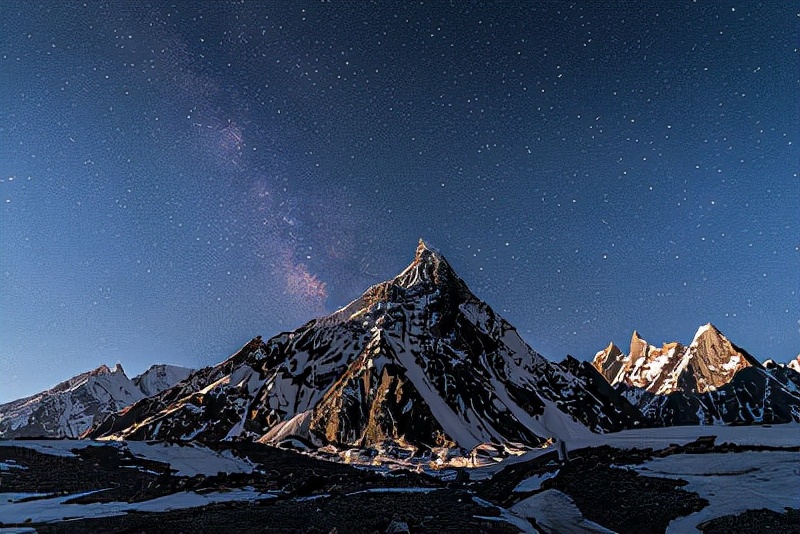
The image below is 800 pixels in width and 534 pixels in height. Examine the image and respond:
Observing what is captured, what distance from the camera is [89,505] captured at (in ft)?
98.7

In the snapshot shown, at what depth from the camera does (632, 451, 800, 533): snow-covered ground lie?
21.0 m

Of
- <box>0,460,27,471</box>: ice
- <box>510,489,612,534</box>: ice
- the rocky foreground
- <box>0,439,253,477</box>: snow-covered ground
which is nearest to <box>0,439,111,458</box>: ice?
<box>0,439,253,477</box>: snow-covered ground

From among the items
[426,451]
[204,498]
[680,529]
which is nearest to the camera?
[680,529]

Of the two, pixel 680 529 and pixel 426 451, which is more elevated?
pixel 680 529

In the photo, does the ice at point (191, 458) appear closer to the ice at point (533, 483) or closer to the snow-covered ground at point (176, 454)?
the snow-covered ground at point (176, 454)

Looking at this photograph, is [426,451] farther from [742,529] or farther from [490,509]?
[742,529]

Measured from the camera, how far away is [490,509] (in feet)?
94.4

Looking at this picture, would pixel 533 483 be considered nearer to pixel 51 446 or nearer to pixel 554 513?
pixel 554 513

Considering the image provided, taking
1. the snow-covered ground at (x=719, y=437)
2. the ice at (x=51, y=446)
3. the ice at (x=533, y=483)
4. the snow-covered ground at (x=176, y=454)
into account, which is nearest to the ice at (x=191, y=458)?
the snow-covered ground at (x=176, y=454)

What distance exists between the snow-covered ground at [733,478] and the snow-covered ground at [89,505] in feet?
80.2

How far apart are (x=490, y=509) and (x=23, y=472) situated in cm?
3822

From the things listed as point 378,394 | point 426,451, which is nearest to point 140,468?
point 426,451

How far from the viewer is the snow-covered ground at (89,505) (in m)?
25.9

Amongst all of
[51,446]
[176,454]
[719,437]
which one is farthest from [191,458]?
[719,437]
